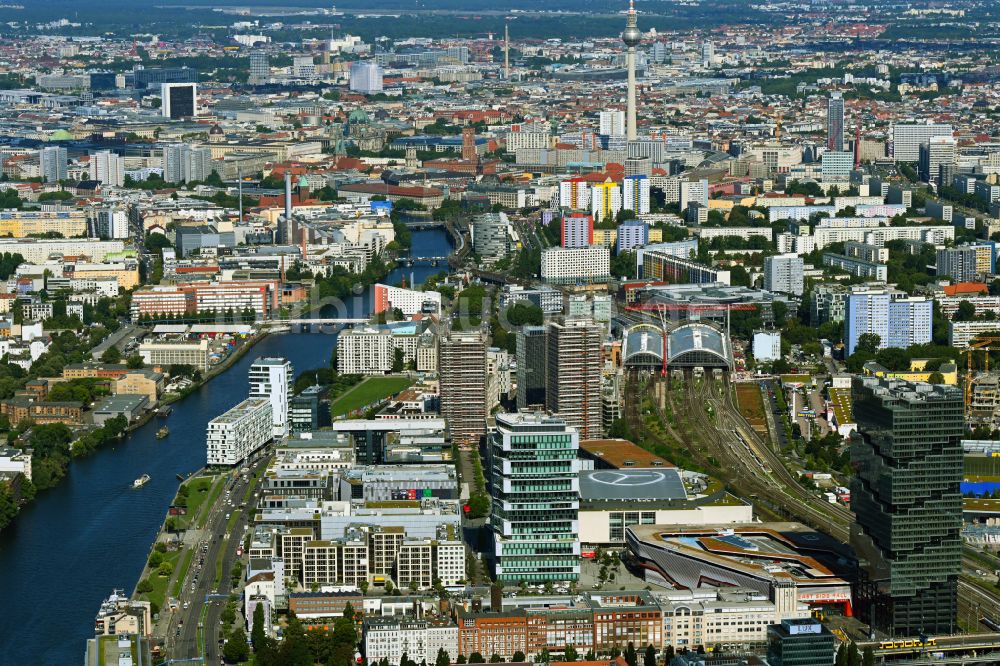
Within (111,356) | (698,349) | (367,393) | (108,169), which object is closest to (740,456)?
(698,349)

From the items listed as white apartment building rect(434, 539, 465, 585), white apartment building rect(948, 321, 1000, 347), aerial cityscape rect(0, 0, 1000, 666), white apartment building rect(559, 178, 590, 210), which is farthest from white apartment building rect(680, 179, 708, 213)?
white apartment building rect(434, 539, 465, 585)

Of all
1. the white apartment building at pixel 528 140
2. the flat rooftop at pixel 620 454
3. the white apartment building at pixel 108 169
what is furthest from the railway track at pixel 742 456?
the white apartment building at pixel 528 140

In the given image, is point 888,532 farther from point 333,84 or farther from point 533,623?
point 333,84

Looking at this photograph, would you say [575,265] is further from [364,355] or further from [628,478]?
[628,478]

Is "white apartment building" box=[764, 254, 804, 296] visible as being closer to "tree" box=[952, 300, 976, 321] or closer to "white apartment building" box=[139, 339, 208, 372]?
"tree" box=[952, 300, 976, 321]

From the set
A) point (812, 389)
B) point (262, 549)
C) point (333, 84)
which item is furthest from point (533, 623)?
point (333, 84)
